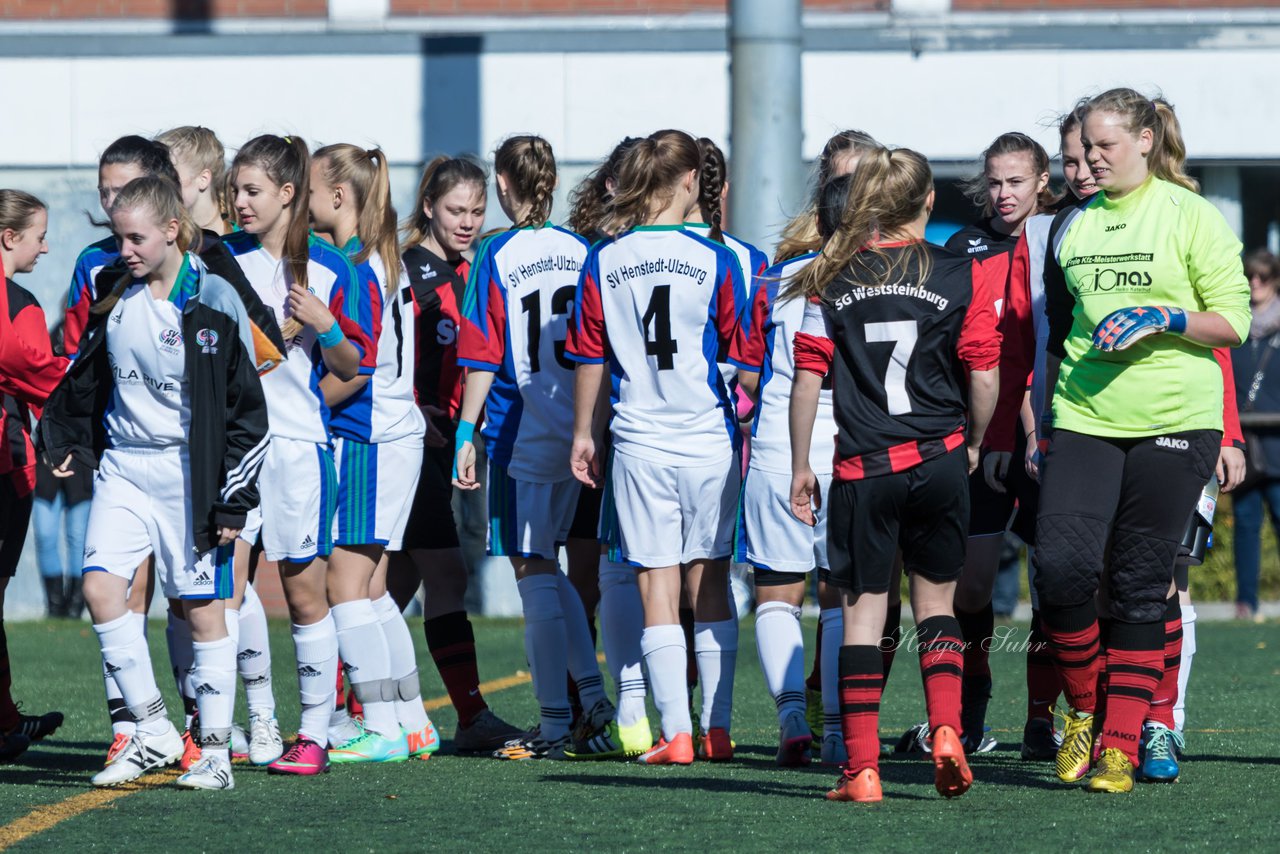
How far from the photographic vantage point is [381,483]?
6191mm

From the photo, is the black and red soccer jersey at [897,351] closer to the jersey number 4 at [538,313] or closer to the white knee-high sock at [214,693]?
the jersey number 4 at [538,313]

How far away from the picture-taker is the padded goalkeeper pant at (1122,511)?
17.4ft

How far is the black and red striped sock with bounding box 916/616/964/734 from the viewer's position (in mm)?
5117

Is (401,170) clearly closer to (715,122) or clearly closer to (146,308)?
(715,122)

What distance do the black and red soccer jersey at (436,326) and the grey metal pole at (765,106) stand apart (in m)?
→ 4.19

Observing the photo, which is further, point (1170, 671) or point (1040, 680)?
point (1040, 680)

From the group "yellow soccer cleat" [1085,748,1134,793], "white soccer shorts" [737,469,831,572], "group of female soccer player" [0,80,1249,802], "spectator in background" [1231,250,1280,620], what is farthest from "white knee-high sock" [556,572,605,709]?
"spectator in background" [1231,250,1280,620]

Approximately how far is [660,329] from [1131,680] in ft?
5.76

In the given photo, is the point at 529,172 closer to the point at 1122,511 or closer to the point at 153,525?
the point at 153,525

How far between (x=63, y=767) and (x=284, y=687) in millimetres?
2380

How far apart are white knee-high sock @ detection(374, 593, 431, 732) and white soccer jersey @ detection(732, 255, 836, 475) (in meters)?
1.32

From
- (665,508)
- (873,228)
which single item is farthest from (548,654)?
(873,228)

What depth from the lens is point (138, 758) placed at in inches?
222

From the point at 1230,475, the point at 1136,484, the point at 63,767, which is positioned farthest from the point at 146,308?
the point at 1230,475
